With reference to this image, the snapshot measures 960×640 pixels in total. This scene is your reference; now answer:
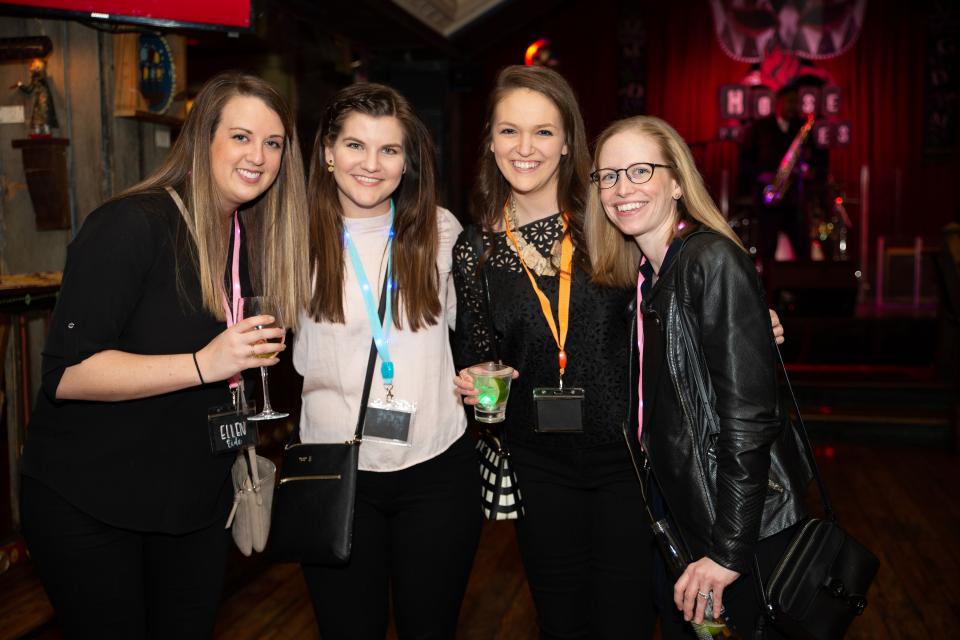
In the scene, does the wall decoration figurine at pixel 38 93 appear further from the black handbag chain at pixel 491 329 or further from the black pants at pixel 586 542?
Result: the black pants at pixel 586 542

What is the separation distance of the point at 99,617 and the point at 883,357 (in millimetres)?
7399

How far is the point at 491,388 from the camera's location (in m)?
1.78

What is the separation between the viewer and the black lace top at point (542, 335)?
1.95 metres

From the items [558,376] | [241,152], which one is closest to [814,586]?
[558,376]

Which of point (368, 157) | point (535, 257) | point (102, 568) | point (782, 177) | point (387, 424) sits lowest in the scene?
point (102, 568)

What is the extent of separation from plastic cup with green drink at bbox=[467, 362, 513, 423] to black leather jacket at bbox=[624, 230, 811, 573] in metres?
0.31

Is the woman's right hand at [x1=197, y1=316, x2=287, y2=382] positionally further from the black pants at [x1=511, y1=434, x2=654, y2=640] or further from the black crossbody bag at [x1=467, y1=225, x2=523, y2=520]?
the black pants at [x1=511, y1=434, x2=654, y2=640]

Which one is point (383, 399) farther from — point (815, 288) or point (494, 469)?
point (815, 288)

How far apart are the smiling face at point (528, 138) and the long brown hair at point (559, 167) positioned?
0.08 ft

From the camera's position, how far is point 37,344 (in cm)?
367

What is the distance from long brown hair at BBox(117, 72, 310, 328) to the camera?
162 cm

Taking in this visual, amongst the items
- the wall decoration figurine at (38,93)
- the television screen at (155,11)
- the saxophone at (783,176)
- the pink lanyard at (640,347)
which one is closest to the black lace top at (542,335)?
the pink lanyard at (640,347)

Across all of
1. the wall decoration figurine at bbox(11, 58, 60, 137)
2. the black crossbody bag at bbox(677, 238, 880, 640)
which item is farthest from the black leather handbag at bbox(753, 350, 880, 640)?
the wall decoration figurine at bbox(11, 58, 60, 137)

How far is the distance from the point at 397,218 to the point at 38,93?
2.54m
